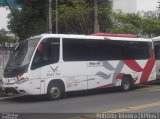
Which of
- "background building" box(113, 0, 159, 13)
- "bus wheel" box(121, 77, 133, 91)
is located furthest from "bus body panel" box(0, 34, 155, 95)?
"background building" box(113, 0, 159, 13)

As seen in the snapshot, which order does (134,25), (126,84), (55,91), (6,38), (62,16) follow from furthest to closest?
(6,38) → (134,25) → (62,16) → (126,84) → (55,91)

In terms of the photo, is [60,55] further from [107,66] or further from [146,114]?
[146,114]

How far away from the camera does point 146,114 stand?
1473 centimetres

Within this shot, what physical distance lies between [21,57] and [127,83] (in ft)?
21.0

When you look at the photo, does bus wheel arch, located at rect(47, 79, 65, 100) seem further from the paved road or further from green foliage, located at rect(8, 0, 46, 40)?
green foliage, located at rect(8, 0, 46, 40)

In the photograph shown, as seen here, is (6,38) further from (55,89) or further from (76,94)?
(55,89)

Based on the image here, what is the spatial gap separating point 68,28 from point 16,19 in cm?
381

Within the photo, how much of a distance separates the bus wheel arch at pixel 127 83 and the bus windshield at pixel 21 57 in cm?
577

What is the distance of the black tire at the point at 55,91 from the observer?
20.0m

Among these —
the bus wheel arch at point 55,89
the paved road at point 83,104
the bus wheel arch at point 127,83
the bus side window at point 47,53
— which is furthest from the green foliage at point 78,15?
the bus wheel arch at point 55,89

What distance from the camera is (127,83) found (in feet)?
79.3

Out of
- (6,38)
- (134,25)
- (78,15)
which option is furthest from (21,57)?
(6,38)

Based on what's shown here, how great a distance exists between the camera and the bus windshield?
19.6 meters

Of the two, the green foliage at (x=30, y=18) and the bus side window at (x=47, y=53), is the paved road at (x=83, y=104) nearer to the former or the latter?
the bus side window at (x=47, y=53)
